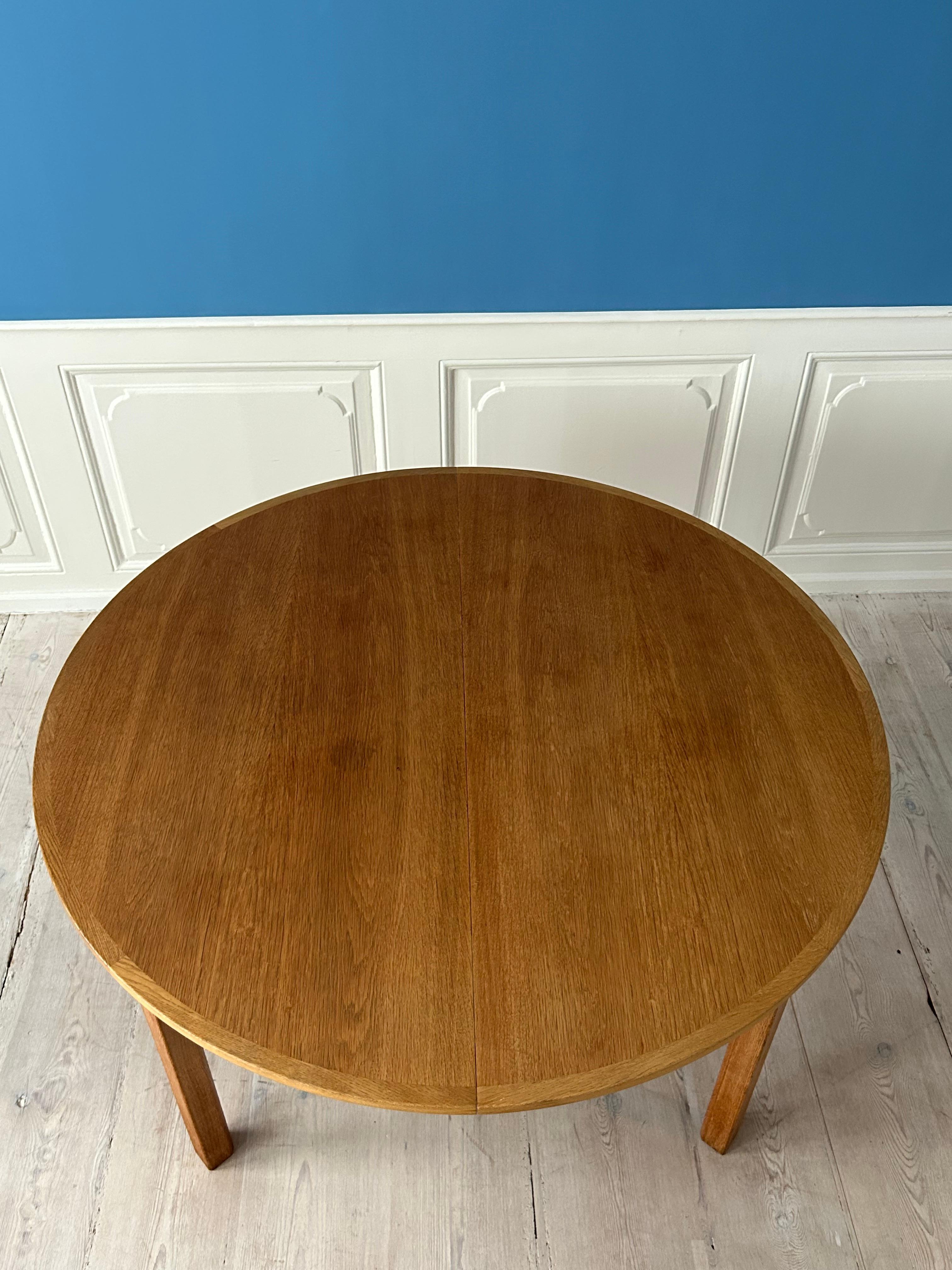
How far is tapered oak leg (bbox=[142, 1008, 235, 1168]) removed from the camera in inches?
58.1

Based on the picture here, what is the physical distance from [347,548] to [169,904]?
2.46ft

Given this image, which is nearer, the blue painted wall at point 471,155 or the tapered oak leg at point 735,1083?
the tapered oak leg at point 735,1083

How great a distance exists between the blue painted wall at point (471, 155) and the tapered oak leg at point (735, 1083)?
1.56 meters

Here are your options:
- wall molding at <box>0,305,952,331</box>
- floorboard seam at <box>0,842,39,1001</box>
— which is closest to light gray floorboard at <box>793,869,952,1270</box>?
wall molding at <box>0,305,952,331</box>

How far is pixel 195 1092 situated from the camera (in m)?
1.60

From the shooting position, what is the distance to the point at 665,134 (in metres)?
2.02

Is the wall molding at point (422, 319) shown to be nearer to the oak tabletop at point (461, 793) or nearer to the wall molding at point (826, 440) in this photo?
the wall molding at point (826, 440)

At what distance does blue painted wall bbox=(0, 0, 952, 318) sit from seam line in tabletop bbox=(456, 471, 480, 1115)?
24.5 inches

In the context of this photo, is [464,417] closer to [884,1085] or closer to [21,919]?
[21,919]

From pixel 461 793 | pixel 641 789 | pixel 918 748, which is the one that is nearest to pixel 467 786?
pixel 461 793

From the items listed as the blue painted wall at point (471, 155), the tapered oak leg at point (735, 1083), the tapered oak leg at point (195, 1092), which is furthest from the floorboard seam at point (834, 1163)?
the blue painted wall at point (471, 155)

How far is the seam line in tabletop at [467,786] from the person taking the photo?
1.12m

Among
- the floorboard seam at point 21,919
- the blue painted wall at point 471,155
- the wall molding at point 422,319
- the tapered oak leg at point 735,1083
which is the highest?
the blue painted wall at point 471,155

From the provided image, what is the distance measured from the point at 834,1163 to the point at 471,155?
2.05 m
